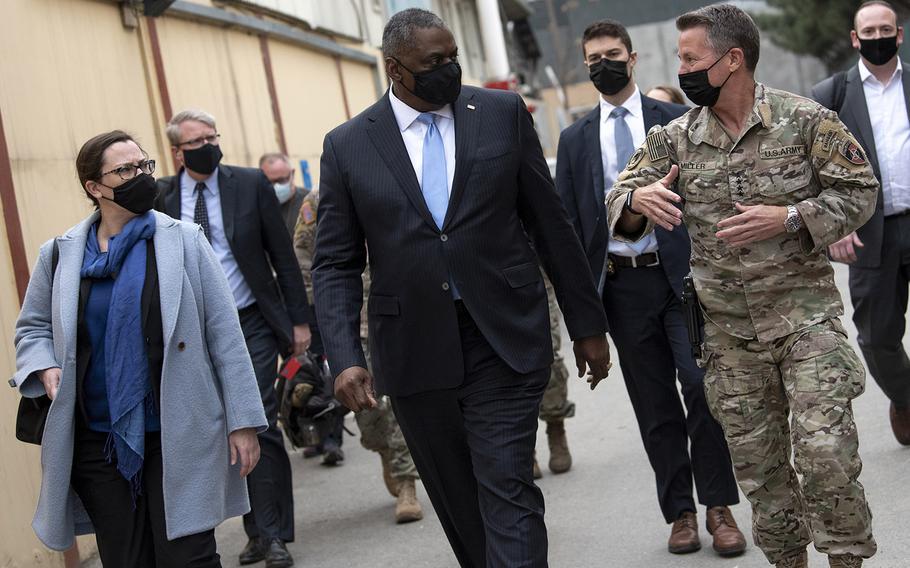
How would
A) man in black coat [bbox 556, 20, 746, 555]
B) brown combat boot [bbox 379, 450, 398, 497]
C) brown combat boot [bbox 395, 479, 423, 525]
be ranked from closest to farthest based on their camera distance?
Answer: man in black coat [bbox 556, 20, 746, 555]
brown combat boot [bbox 395, 479, 423, 525]
brown combat boot [bbox 379, 450, 398, 497]

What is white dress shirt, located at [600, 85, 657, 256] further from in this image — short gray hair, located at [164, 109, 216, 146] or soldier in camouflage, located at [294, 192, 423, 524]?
short gray hair, located at [164, 109, 216, 146]

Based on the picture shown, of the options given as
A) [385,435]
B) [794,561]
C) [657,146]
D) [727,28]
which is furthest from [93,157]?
[385,435]

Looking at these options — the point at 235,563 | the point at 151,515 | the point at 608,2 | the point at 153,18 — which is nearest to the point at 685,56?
the point at 151,515

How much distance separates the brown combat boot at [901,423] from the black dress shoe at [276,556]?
328 centimetres

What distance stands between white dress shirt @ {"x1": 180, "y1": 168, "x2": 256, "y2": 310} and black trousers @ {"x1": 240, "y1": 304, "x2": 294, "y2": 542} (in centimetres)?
9

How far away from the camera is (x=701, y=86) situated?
504cm

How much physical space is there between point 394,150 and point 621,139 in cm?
198

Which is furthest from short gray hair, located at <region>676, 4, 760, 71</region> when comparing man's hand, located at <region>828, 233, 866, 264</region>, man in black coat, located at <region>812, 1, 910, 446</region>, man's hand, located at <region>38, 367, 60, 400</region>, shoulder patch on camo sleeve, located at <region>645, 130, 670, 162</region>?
man's hand, located at <region>38, 367, 60, 400</region>

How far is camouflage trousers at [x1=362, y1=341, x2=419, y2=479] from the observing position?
26.1 ft

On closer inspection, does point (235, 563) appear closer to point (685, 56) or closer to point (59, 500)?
point (59, 500)

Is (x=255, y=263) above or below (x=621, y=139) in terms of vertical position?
below

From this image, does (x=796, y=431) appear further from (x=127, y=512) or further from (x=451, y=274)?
(x=127, y=512)

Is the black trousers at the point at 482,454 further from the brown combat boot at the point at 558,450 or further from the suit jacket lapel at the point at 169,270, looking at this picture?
the brown combat boot at the point at 558,450

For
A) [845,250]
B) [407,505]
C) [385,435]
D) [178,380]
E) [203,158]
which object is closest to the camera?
[178,380]
